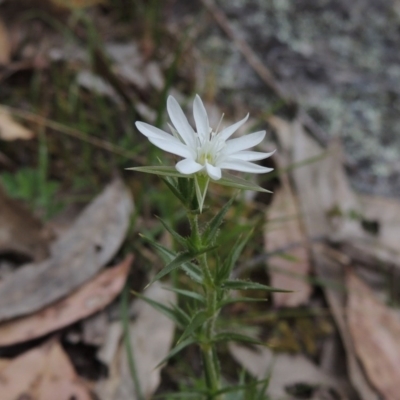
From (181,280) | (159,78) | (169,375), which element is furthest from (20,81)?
(169,375)

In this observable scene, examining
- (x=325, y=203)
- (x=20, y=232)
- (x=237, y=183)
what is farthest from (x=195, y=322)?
(x=325, y=203)

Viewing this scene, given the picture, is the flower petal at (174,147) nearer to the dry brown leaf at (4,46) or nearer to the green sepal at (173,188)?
the green sepal at (173,188)

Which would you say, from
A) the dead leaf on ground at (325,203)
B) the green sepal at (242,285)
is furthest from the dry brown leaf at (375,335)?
the green sepal at (242,285)

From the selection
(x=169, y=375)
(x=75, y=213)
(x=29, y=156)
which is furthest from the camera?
(x=29, y=156)

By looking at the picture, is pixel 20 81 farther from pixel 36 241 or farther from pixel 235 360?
pixel 235 360

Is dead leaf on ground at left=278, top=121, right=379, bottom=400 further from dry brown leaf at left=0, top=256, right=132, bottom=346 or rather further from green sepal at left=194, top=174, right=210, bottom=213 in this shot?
green sepal at left=194, top=174, right=210, bottom=213

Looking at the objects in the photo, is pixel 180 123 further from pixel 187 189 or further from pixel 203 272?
pixel 203 272

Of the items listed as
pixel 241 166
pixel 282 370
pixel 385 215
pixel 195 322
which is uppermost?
pixel 385 215
